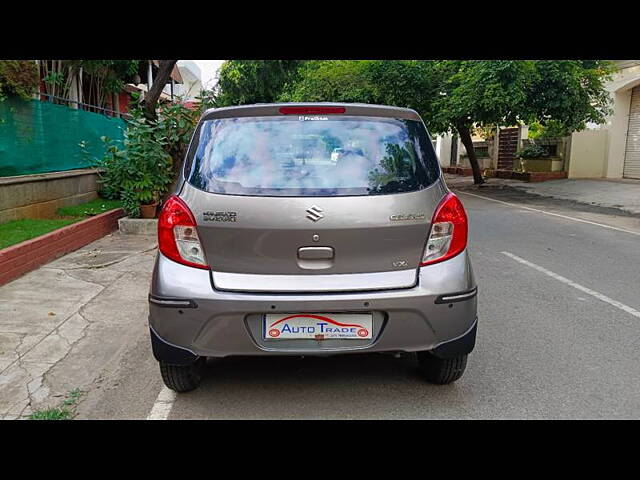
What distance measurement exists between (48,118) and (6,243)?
399 cm

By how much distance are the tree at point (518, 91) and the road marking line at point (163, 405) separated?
44.1 feet

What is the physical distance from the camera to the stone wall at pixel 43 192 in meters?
7.98

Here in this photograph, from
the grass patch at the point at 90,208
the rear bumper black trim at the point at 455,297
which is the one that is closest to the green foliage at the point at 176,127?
the grass patch at the point at 90,208

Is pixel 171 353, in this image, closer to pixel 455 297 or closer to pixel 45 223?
pixel 455 297

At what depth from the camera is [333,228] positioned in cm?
305

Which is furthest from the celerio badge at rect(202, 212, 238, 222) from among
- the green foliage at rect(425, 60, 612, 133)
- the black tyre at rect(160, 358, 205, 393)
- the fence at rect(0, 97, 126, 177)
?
the green foliage at rect(425, 60, 612, 133)

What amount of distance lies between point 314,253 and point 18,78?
720 cm

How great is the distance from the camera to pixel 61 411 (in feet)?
10.8

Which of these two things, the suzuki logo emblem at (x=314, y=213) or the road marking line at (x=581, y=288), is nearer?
the suzuki logo emblem at (x=314, y=213)

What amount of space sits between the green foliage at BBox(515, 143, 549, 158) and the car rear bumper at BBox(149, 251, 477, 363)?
22792mm

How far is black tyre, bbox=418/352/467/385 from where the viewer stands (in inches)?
138

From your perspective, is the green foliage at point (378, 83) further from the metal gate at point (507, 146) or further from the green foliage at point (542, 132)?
the metal gate at point (507, 146)

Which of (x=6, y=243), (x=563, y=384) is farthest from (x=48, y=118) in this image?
(x=563, y=384)

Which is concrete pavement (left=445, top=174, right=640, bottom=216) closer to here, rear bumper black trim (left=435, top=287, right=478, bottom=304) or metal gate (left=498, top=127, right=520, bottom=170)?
metal gate (left=498, top=127, right=520, bottom=170)
